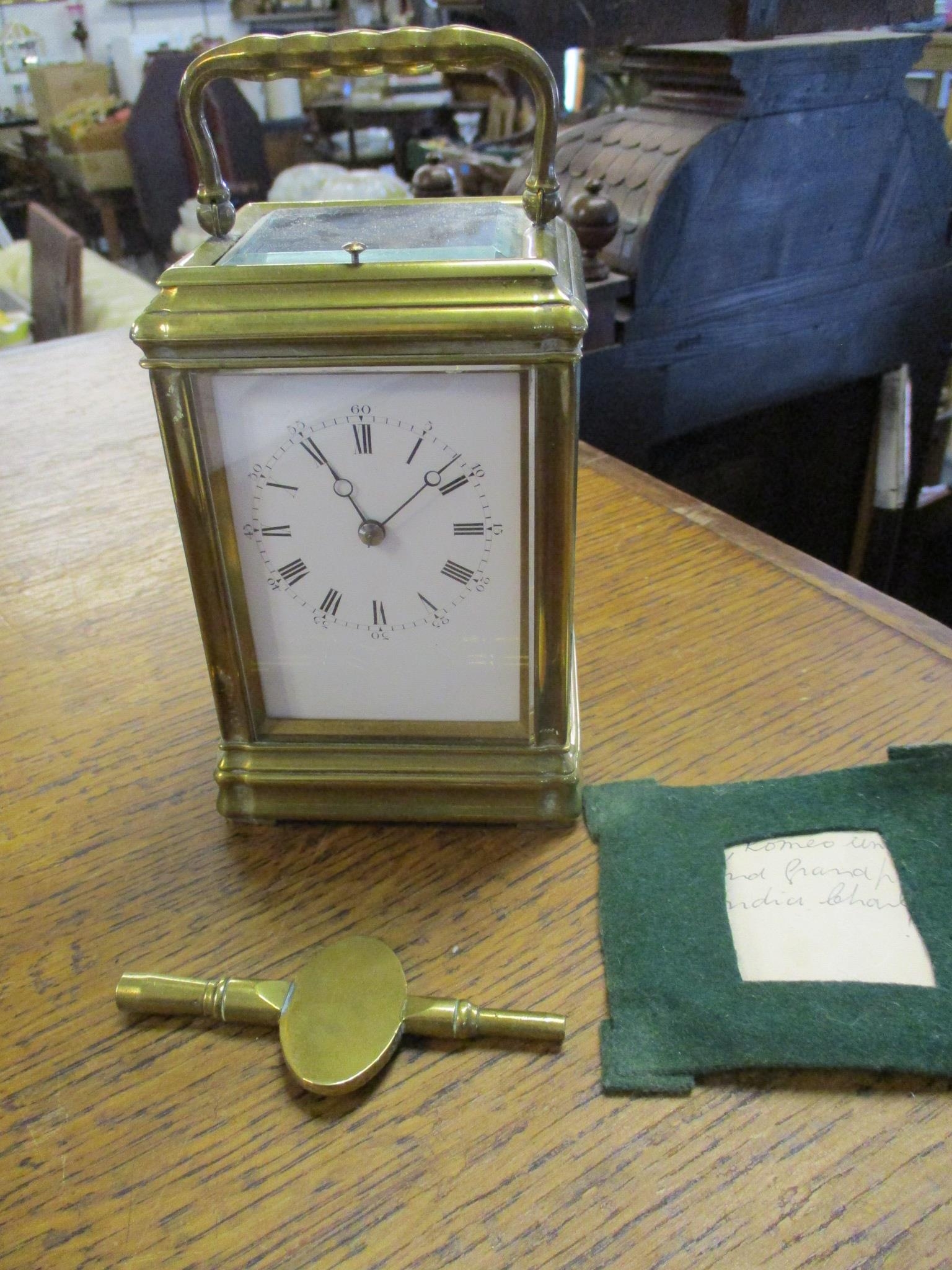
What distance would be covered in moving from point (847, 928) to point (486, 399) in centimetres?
33

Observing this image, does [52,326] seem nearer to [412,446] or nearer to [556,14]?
[556,14]

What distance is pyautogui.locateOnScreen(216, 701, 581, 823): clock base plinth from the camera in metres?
0.60

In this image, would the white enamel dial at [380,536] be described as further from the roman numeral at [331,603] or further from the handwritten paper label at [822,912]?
the handwritten paper label at [822,912]

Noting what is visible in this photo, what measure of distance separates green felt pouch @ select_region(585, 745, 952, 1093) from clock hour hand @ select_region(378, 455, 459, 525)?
0.22m

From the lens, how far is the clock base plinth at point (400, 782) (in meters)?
0.60

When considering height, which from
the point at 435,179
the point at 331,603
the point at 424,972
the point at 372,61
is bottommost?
the point at 424,972

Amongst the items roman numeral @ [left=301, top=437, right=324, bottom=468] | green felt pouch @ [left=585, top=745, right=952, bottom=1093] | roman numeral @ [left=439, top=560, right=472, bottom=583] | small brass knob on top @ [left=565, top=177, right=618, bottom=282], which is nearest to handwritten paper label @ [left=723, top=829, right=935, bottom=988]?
green felt pouch @ [left=585, top=745, right=952, bottom=1093]

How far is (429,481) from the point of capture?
54 cm

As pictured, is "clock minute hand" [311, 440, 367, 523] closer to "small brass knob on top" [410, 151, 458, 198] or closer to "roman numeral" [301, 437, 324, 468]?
"roman numeral" [301, 437, 324, 468]

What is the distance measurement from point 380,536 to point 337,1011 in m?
0.25

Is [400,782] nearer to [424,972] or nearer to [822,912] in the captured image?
[424,972]

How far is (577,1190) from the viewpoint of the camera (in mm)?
427

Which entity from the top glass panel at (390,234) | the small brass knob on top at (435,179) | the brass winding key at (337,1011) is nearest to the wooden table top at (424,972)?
the brass winding key at (337,1011)

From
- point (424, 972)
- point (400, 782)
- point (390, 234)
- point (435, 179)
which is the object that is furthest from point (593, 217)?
point (424, 972)
